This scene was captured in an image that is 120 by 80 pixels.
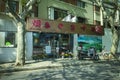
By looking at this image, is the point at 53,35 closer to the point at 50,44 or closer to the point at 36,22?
the point at 50,44

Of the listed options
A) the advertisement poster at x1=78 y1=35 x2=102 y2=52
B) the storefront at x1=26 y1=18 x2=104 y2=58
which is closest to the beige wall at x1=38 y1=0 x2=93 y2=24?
the storefront at x1=26 y1=18 x2=104 y2=58

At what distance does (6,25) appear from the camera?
78.0ft

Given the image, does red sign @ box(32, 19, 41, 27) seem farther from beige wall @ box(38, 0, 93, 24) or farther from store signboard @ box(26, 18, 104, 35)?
beige wall @ box(38, 0, 93, 24)

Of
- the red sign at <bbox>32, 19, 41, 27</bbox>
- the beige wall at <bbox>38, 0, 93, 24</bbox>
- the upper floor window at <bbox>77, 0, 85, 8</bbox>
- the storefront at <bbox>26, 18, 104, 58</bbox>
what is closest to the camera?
the red sign at <bbox>32, 19, 41, 27</bbox>

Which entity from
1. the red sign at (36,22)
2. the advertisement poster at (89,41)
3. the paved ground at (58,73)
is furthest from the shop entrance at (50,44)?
the paved ground at (58,73)

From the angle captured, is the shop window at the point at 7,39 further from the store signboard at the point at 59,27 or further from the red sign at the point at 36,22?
the red sign at the point at 36,22

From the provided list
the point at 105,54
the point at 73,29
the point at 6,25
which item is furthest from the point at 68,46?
the point at 6,25

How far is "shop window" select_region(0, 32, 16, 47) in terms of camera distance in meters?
23.6

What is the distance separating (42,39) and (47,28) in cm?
167

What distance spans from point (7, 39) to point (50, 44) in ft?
19.8

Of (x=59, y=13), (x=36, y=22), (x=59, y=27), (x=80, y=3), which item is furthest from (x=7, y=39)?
(x=80, y=3)

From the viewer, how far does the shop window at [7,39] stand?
23.6 metres

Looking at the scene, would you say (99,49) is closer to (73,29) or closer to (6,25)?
(73,29)

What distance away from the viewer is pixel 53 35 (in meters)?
29.3
